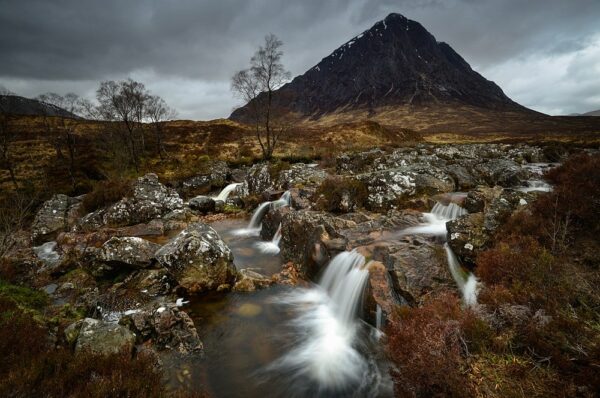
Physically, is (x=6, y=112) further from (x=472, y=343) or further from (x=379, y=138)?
(x=379, y=138)

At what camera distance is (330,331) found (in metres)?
8.27

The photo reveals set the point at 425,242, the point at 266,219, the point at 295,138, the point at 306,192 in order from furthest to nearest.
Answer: the point at 295,138
the point at 306,192
the point at 266,219
the point at 425,242

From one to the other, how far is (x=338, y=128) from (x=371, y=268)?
5535 cm

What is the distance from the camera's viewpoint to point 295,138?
59.0 metres

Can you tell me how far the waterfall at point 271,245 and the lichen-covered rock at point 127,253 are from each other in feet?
17.0

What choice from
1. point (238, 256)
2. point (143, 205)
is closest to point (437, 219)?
point (238, 256)

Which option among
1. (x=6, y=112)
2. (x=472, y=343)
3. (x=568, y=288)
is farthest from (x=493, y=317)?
(x=6, y=112)

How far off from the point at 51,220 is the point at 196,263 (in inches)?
545

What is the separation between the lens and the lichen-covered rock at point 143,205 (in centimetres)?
1784

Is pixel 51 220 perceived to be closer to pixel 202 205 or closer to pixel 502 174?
pixel 202 205

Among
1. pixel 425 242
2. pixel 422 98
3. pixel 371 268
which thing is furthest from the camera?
pixel 422 98

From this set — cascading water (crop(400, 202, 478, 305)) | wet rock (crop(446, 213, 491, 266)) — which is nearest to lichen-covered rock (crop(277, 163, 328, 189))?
cascading water (crop(400, 202, 478, 305))

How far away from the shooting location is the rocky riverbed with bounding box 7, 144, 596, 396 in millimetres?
7184

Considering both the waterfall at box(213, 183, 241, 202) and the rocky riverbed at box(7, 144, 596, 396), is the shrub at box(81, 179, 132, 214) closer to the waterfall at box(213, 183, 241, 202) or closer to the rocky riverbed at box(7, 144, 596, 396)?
the rocky riverbed at box(7, 144, 596, 396)
